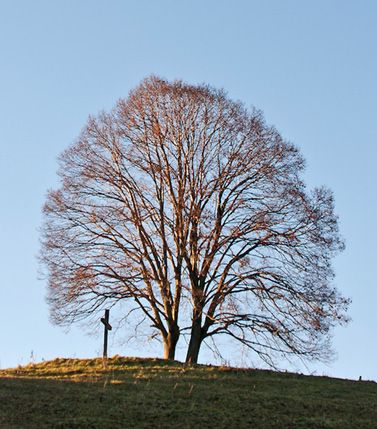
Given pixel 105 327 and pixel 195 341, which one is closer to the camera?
pixel 105 327

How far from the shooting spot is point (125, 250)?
32688 millimetres

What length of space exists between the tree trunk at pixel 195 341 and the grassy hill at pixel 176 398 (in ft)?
8.72

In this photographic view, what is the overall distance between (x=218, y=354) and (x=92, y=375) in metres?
6.54

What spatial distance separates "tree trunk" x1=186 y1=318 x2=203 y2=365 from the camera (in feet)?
A: 104

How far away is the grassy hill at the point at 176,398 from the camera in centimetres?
1981

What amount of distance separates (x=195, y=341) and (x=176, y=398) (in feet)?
30.7

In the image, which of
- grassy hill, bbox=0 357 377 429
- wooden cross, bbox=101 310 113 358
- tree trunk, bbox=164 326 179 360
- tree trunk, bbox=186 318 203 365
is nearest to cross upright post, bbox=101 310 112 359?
wooden cross, bbox=101 310 113 358

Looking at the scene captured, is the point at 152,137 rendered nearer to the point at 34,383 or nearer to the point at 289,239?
the point at 289,239

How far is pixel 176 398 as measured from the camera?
2239 cm

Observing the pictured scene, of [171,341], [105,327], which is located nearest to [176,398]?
[105,327]

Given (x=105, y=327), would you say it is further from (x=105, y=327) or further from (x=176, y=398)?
(x=176, y=398)

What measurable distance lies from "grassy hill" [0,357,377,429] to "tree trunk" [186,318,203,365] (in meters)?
2.66

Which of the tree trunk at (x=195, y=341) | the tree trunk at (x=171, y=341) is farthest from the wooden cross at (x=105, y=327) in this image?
the tree trunk at (x=195, y=341)

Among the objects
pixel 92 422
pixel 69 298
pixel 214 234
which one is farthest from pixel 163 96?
pixel 92 422
